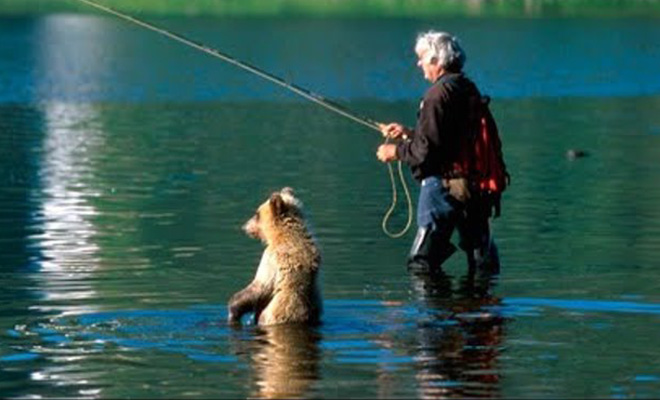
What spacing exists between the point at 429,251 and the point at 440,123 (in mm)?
962

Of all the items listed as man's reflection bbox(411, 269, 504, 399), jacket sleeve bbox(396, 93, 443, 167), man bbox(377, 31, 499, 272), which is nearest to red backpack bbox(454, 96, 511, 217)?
man bbox(377, 31, 499, 272)

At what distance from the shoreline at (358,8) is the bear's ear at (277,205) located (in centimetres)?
7560

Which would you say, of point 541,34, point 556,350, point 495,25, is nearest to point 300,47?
point 541,34

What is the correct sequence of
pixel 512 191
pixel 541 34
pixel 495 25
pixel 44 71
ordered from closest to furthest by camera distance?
pixel 512 191 → pixel 44 71 → pixel 541 34 → pixel 495 25

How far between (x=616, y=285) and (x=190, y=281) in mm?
2699

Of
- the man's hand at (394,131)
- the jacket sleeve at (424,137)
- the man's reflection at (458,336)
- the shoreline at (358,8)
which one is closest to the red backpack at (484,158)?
the jacket sleeve at (424,137)

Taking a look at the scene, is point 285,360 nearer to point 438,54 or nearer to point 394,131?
point 394,131

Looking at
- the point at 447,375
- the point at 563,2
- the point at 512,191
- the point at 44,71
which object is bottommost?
the point at 447,375

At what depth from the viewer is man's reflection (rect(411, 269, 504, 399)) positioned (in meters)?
12.2

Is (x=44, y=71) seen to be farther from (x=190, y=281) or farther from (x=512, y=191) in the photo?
(x=190, y=281)

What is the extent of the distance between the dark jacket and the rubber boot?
1.68 ft

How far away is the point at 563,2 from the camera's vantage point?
3834 inches

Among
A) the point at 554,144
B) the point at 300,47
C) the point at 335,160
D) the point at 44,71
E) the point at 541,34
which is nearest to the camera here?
→ the point at 335,160

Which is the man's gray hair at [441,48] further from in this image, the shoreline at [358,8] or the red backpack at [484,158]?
the shoreline at [358,8]
